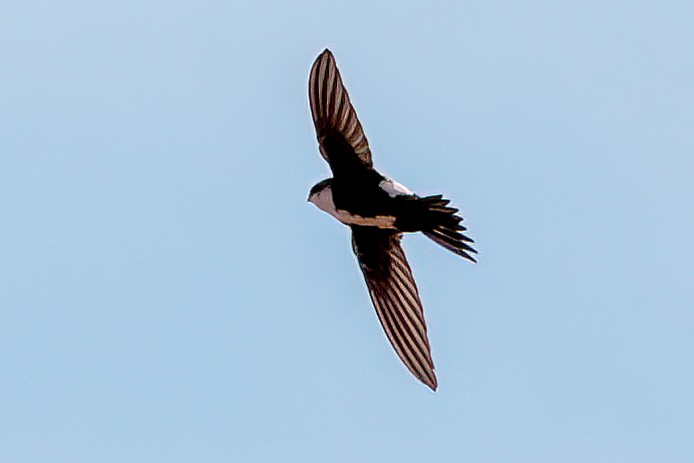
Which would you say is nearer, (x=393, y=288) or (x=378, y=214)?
(x=378, y=214)

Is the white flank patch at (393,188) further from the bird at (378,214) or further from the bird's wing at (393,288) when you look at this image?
the bird's wing at (393,288)

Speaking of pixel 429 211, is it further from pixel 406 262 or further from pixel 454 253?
pixel 406 262

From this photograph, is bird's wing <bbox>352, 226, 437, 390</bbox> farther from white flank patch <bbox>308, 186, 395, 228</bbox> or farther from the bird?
white flank patch <bbox>308, 186, 395, 228</bbox>

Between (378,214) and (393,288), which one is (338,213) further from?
(393,288)

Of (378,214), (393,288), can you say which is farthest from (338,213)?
(393,288)

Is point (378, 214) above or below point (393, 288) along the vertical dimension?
above

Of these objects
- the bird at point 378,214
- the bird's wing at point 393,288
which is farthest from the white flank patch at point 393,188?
the bird's wing at point 393,288
